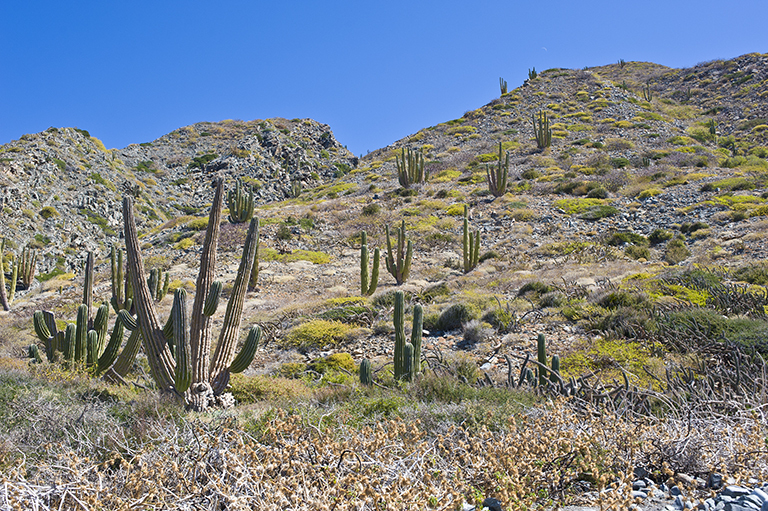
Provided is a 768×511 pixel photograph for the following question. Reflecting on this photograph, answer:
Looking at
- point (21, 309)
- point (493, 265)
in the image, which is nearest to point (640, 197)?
point (493, 265)

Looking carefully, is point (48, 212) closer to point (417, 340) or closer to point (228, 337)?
point (228, 337)

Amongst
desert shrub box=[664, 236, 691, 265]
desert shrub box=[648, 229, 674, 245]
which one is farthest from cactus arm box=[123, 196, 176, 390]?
desert shrub box=[648, 229, 674, 245]

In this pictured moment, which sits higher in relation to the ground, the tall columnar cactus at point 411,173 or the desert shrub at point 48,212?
the tall columnar cactus at point 411,173

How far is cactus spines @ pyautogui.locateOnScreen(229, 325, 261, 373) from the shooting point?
579cm

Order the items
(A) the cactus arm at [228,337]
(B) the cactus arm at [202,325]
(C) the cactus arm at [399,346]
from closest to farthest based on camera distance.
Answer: (B) the cactus arm at [202,325] < (A) the cactus arm at [228,337] < (C) the cactus arm at [399,346]

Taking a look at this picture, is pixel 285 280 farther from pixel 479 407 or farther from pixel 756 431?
pixel 756 431

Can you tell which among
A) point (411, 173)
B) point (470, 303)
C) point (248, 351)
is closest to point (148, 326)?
point (248, 351)

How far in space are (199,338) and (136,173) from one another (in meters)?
40.0

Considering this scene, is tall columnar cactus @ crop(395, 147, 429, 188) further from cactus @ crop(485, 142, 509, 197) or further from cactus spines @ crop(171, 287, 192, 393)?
cactus spines @ crop(171, 287, 192, 393)

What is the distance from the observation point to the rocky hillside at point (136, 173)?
27250mm

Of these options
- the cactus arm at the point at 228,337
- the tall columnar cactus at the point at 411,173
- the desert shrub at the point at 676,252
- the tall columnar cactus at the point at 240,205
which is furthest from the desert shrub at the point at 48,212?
the desert shrub at the point at 676,252

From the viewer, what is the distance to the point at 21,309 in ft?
55.0

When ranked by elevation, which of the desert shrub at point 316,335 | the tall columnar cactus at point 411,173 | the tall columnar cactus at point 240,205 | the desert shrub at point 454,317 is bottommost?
the desert shrub at point 316,335

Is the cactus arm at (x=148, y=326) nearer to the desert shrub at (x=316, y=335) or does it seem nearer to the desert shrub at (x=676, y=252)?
the desert shrub at (x=316, y=335)
